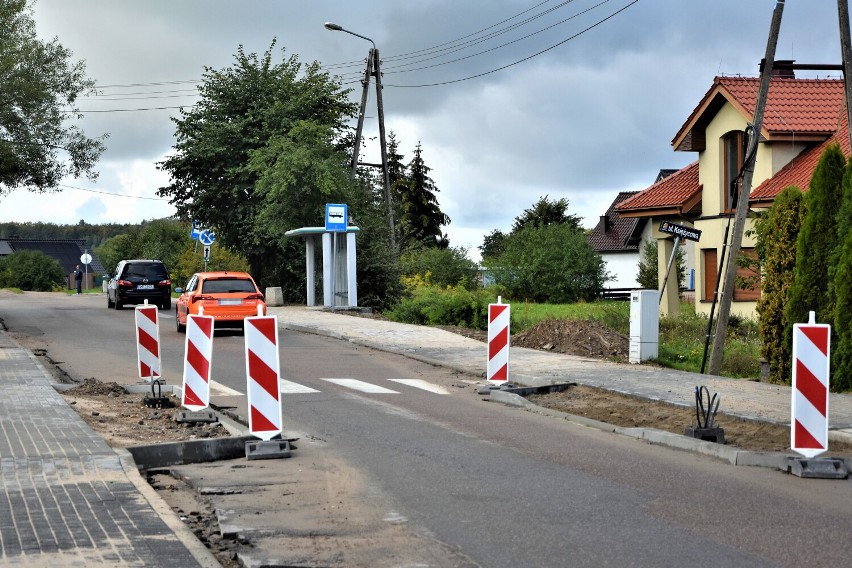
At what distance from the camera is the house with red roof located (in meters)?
28.9

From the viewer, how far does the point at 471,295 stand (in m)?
30.0

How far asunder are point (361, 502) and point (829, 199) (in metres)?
10.5

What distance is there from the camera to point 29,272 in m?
102

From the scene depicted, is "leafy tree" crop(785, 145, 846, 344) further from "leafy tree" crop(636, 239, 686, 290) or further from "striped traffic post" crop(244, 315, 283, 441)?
"leafy tree" crop(636, 239, 686, 290)

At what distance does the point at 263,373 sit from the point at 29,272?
9755cm

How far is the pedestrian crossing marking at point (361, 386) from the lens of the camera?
50.7ft

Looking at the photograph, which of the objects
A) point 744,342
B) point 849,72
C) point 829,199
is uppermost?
point 849,72

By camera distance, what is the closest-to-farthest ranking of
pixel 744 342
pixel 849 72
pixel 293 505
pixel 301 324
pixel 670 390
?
pixel 293 505 → pixel 670 390 → pixel 849 72 → pixel 744 342 → pixel 301 324

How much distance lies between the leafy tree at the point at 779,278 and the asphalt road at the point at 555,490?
4.71 metres

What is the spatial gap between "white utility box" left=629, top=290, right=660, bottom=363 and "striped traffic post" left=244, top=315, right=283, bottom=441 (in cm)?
1008

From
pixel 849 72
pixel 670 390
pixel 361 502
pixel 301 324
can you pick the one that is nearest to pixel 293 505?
pixel 361 502

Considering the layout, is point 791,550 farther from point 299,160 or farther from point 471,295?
point 299,160

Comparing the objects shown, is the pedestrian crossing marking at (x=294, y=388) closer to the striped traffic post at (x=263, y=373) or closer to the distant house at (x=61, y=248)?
the striped traffic post at (x=263, y=373)

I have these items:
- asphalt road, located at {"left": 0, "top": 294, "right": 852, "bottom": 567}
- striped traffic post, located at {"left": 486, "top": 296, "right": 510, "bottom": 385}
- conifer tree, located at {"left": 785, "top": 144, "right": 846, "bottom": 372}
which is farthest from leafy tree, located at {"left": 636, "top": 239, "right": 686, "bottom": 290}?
asphalt road, located at {"left": 0, "top": 294, "right": 852, "bottom": 567}
